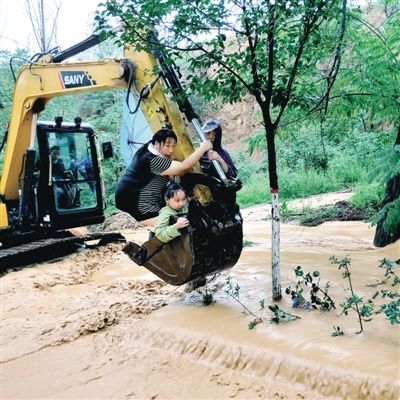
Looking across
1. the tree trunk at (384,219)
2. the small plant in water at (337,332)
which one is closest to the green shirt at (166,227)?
the small plant in water at (337,332)

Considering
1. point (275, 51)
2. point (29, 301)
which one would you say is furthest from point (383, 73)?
point (29, 301)

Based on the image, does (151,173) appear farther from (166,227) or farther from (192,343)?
(192,343)

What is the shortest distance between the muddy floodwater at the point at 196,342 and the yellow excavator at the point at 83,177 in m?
0.54

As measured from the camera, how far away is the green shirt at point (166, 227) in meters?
4.06

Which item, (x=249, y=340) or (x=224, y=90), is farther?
(x=224, y=90)

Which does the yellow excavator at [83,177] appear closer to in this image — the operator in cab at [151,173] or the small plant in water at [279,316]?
the operator in cab at [151,173]

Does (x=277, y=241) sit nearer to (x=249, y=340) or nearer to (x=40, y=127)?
(x=249, y=340)

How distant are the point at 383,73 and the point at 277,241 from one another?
8.37 ft

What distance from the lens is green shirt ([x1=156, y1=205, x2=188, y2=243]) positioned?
4.06 m

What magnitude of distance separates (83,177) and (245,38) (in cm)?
497

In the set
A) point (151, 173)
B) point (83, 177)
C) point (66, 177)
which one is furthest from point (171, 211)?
point (83, 177)

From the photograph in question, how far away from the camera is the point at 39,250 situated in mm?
7383

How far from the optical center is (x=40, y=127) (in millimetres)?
7641

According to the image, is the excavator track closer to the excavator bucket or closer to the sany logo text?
the sany logo text
